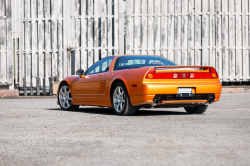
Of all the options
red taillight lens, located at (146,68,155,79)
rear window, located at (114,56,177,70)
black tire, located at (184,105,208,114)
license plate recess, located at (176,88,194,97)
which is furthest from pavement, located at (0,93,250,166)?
rear window, located at (114,56,177,70)

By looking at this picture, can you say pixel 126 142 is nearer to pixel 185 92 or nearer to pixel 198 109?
pixel 185 92

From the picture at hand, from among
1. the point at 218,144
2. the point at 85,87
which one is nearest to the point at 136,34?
the point at 85,87

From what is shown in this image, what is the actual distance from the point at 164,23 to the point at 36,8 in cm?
579

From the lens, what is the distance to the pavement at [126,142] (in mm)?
4133

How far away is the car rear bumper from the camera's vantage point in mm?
7887

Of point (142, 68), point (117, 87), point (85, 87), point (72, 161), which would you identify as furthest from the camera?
point (85, 87)

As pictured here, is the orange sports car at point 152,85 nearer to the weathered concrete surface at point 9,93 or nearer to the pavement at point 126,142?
the pavement at point 126,142

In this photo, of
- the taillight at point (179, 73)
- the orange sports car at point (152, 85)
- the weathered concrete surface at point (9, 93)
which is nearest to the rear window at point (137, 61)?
the orange sports car at point (152, 85)

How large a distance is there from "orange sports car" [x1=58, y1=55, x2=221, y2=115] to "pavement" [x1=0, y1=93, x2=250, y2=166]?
25.4 inches

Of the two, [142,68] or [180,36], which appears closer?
[142,68]

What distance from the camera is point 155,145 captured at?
4902 millimetres

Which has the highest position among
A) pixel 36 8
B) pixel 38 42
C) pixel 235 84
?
pixel 36 8

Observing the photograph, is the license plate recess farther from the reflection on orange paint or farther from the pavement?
the pavement

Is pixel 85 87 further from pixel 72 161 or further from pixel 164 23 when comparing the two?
pixel 164 23
